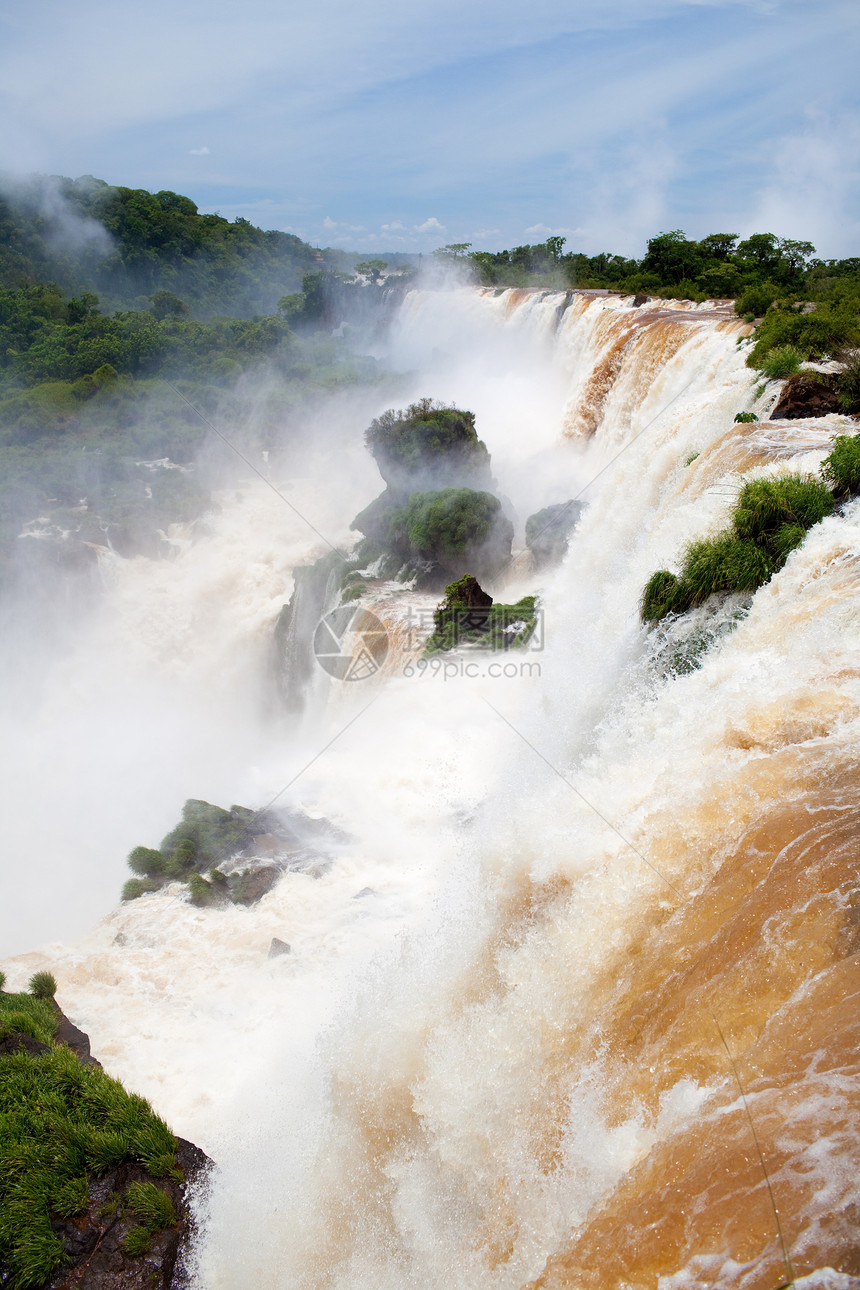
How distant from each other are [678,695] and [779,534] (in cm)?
212

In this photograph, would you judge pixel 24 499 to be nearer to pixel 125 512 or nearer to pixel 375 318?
pixel 125 512

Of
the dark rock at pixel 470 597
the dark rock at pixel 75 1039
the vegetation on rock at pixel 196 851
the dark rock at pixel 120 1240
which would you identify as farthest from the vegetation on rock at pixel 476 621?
the dark rock at pixel 120 1240

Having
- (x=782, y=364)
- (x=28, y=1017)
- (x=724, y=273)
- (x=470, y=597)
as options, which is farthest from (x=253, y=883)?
(x=724, y=273)

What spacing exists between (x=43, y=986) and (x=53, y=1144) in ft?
8.92

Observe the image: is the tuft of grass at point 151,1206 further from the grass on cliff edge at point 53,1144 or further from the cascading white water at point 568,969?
the cascading white water at point 568,969

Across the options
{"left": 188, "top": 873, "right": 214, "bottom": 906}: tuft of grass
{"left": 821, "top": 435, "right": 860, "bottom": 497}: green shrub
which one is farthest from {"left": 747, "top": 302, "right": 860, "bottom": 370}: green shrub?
{"left": 188, "top": 873, "right": 214, "bottom": 906}: tuft of grass

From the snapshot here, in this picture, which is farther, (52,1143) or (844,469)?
(844,469)

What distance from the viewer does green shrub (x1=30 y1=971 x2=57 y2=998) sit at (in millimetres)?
7434

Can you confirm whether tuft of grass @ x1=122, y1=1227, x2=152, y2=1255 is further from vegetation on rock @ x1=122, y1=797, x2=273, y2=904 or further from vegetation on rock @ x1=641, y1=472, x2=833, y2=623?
vegetation on rock @ x1=641, y1=472, x2=833, y2=623

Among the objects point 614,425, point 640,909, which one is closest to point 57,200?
point 614,425

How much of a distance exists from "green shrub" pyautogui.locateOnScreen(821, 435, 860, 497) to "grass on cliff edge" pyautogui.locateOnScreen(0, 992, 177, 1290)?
8.60m

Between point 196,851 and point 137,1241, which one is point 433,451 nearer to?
point 196,851

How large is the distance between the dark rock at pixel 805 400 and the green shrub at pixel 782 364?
372 millimetres

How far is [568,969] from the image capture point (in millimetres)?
4723
